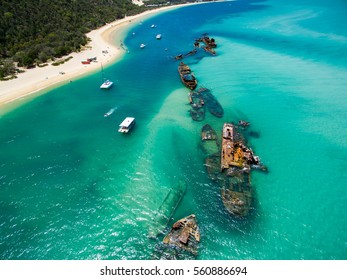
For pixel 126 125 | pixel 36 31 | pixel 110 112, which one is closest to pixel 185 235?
pixel 126 125

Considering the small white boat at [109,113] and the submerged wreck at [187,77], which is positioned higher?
the small white boat at [109,113]

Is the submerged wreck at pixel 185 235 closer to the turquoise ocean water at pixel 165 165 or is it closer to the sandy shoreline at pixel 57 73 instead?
the turquoise ocean water at pixel 165 165

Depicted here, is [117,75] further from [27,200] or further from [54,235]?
[54,235]

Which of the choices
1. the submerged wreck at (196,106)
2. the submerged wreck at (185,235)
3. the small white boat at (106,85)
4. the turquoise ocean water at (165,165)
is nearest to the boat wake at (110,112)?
the turquoise ocean water at (165,165)

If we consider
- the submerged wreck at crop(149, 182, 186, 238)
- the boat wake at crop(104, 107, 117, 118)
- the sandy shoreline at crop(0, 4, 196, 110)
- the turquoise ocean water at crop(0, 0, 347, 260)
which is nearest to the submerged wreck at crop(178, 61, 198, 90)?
the turquoise ocean water at crop(0, 0, 347, 260)

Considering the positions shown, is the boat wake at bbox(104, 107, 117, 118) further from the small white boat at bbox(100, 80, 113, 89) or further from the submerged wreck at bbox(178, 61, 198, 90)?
the submerged wreck at bbox(178, 61, 198, 90)
